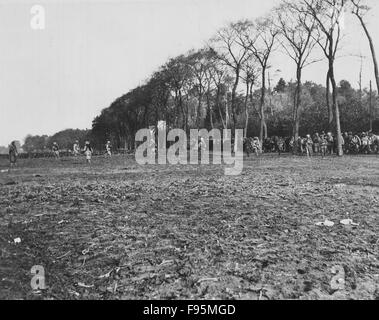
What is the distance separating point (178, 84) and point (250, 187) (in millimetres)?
45411

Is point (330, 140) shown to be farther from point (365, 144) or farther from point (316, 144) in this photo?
point (365, 144)

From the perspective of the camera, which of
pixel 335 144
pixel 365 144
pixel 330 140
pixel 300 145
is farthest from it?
pixel 300 145

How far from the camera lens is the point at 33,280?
5875 mm

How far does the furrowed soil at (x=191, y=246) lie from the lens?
5766mm

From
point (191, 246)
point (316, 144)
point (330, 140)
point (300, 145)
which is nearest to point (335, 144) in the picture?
point (330, 140)

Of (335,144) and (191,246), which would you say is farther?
(335,144)

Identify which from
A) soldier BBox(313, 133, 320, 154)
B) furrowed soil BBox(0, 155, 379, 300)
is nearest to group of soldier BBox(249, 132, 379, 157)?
soldier BBox(313, 133, 320, 154)

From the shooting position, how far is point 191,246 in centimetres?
703

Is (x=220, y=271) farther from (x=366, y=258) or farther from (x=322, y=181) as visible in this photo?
(x=322, y=181)

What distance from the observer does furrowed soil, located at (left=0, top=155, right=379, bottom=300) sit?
18.9 feet

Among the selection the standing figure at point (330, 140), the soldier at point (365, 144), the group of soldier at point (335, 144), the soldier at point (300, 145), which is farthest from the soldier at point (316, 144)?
the soldier at point (365, 144)
